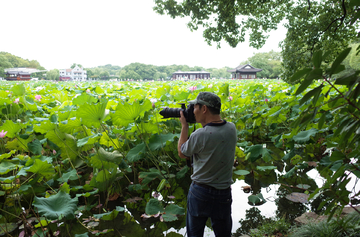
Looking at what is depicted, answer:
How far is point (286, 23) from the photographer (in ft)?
15.9

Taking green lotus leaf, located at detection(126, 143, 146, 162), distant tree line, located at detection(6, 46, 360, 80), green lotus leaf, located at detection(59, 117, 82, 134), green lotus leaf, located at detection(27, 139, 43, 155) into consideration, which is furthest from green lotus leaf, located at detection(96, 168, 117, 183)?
distant tree line, located at detection(6, 46, 360, 80)

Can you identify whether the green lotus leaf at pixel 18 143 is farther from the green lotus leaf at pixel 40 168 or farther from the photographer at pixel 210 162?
the photographer at pixel 210 162

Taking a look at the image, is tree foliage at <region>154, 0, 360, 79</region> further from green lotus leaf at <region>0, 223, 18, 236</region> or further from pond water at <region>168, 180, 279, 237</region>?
green lotus leaf at <region>0, 223, 18, 236</region>

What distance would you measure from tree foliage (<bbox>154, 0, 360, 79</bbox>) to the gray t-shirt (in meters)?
2.76

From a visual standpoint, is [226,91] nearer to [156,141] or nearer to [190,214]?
[156,141]

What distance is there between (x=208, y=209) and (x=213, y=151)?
27cm

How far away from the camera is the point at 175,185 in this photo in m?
2.27

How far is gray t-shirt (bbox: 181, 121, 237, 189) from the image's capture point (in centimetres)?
114

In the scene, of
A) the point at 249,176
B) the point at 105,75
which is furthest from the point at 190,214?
the point at 105,75

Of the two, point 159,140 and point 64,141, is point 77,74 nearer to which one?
point 64,141

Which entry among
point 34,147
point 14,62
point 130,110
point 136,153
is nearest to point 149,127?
point 136,153

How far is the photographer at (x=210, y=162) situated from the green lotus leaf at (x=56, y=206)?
24.8 inches

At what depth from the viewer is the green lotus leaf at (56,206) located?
1241mm

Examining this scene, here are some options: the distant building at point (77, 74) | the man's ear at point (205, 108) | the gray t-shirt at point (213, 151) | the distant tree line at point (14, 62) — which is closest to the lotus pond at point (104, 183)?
the gray t-shirt at point (213, 151)
